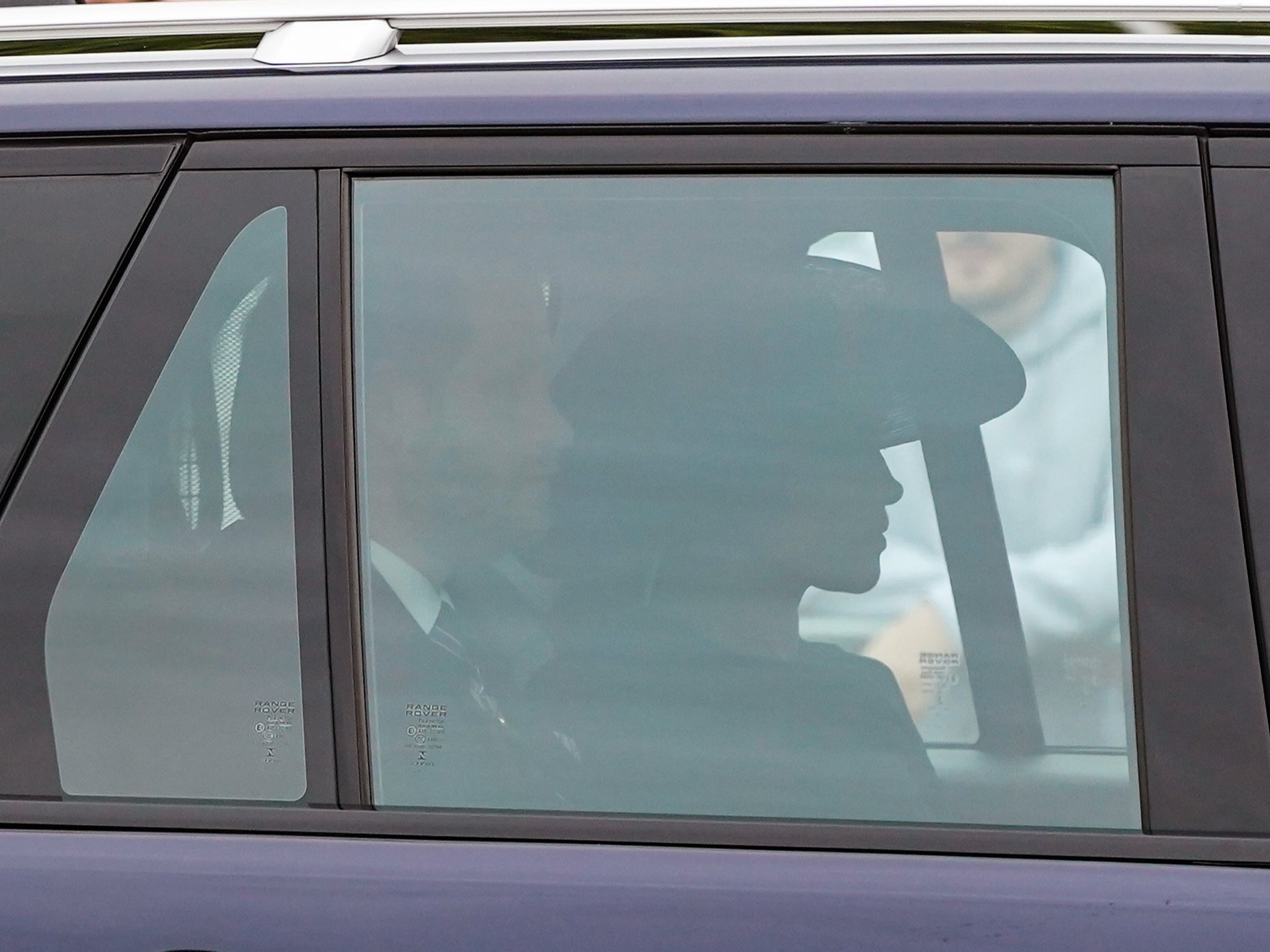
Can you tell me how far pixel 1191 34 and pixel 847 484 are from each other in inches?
24.5

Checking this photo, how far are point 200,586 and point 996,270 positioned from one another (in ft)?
Result: 2.89

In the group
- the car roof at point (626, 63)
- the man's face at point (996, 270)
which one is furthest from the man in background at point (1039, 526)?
the car roof at point (626, 63)

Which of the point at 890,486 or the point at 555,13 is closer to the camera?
the point at 890,486

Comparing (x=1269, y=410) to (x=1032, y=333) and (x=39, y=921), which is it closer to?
(x=1032, y=333)

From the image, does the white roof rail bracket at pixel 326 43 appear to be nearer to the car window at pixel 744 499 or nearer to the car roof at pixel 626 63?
the car roof at pixel 626 63

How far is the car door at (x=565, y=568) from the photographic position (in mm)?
1130

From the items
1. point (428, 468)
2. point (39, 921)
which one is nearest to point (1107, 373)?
point (428, 468)

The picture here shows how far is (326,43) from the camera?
131 centimetres

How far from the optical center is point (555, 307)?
122cm

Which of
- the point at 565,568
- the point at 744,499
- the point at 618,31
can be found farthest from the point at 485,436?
the point at 618,31

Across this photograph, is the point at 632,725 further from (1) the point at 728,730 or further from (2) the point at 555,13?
(2) the point at 555,13

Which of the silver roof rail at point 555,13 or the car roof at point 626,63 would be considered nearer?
the car roof at point 626,63

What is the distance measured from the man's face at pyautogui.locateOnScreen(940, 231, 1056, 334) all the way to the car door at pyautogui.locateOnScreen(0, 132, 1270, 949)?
16mm

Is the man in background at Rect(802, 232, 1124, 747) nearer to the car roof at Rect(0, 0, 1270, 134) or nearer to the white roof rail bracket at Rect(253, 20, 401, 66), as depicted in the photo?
the car roof at Rect(0, 0, 1270, 134)
